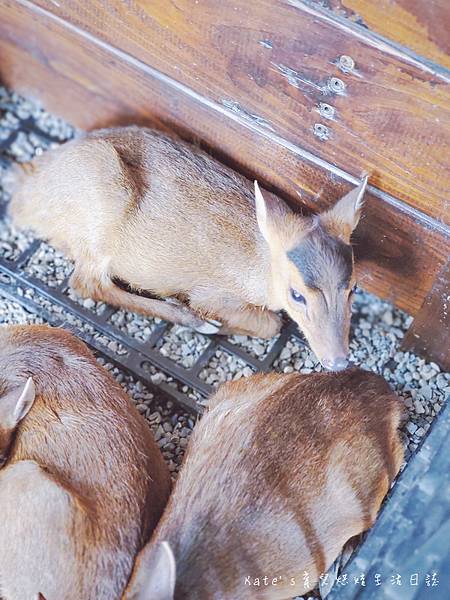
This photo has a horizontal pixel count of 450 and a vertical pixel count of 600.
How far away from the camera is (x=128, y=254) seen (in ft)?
13.1

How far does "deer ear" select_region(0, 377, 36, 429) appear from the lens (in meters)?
3.22

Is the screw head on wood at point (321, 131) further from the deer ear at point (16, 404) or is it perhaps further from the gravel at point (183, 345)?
the deer ear at point (16, 404)

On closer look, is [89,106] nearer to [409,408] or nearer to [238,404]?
[238,404]

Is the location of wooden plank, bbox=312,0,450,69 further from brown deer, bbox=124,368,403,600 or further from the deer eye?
brown deer, bbox=124,368,403,600

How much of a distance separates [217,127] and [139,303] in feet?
3.08

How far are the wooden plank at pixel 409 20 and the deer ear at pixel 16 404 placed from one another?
186 cm

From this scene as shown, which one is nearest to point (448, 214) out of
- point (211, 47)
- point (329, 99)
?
point (329, 99)

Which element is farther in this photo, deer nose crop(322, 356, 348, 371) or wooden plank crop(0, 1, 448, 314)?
wooden plank crop(0, 1, 448, 314)

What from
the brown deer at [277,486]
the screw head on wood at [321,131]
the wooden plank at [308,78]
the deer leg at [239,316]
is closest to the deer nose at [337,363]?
the brown deer at [277,486]

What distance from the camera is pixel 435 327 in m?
3.89

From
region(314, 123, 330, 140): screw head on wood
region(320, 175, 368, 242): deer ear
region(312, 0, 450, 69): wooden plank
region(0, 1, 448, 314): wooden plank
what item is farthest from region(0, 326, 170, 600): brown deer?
region(312, 0, 450, 69): wooden plank

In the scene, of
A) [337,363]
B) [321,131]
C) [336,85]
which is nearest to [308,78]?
[336,85]

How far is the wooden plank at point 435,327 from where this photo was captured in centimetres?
369

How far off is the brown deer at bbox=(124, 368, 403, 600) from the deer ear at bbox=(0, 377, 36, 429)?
68 cm
